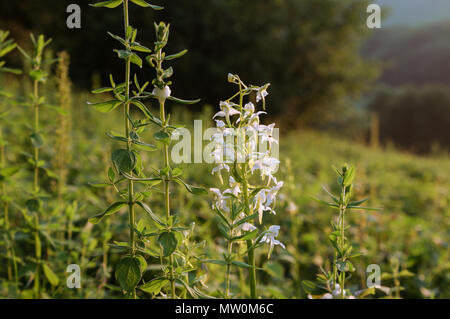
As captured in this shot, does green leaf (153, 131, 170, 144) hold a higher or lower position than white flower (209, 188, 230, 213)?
higher

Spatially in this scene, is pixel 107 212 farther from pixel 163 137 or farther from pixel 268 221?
pixel 268 221

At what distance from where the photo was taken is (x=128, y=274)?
3.76 ft

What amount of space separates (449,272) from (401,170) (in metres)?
5.35

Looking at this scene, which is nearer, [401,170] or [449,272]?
[449,272]

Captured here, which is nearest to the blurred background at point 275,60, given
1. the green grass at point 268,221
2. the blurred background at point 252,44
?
the blurred background at point 252,44

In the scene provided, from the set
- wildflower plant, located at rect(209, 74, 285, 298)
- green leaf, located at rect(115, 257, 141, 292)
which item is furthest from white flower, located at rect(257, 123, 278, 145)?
green leaf, located at rect(115, 257, 141, 292)

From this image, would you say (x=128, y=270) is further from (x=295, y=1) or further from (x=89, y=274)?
(x=295, y=1)

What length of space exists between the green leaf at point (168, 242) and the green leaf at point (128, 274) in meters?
0.14

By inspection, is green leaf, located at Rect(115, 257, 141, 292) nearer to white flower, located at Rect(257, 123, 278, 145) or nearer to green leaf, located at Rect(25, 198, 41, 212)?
white flower, located at Rect(257, 123, 278, 145)

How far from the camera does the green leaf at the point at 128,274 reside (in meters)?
1.14

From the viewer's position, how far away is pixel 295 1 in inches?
504

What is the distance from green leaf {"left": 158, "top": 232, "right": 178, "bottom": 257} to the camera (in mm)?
1062

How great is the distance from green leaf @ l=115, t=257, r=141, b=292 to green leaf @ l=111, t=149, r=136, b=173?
0.96 feet

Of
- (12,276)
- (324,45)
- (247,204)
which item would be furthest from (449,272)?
(324,45)
